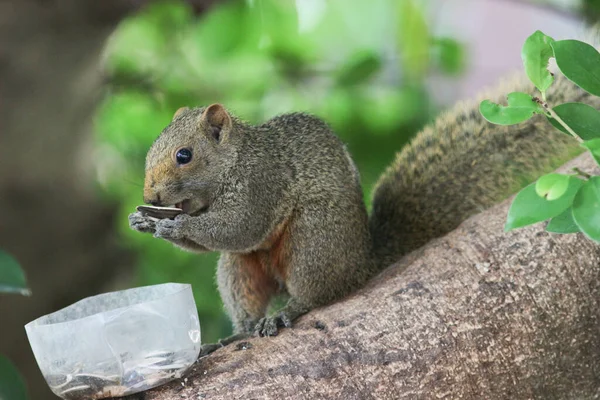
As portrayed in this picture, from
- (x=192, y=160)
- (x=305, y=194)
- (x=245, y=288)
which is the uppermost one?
(x=192, y=160)

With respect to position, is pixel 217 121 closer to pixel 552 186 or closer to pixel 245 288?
pixel 245 288

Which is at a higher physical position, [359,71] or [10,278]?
[359,71]

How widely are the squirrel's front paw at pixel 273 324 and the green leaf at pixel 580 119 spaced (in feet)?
2.23

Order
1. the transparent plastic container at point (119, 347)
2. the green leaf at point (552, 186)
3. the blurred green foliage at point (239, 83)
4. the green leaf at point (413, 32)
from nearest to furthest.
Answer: the green leaf at point (552, 186) → the transparent plastic container at point (119, 347) → the green leaf at point (413, 32) → the blurred green foliage at point (239, 83)

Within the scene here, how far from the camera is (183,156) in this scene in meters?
1.44

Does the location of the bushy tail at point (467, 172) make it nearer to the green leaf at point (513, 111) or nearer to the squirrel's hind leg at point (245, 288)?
the squirrel's hind leg at point (245, 288)

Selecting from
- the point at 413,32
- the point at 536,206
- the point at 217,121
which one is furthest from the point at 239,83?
the point at 536,206

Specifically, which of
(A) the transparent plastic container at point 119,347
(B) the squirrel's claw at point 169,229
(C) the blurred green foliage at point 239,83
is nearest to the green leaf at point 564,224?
(A) the transparent plastic container at point 119,347

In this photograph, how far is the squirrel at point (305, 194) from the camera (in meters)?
1.44

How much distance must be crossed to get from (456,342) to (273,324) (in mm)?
345

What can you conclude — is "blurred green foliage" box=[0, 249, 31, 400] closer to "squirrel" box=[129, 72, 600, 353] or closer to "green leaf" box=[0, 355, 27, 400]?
"green leaf" box=[0, 355, 27, 400]

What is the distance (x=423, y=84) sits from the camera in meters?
2.97

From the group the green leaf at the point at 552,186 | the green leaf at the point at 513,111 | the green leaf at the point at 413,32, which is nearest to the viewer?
the green leaf at the point at 552,186

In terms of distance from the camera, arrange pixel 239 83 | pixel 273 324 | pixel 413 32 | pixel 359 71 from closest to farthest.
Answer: pixel 273 324 < pixel 413 32 < pixel 359 71 < pixel 239 83
